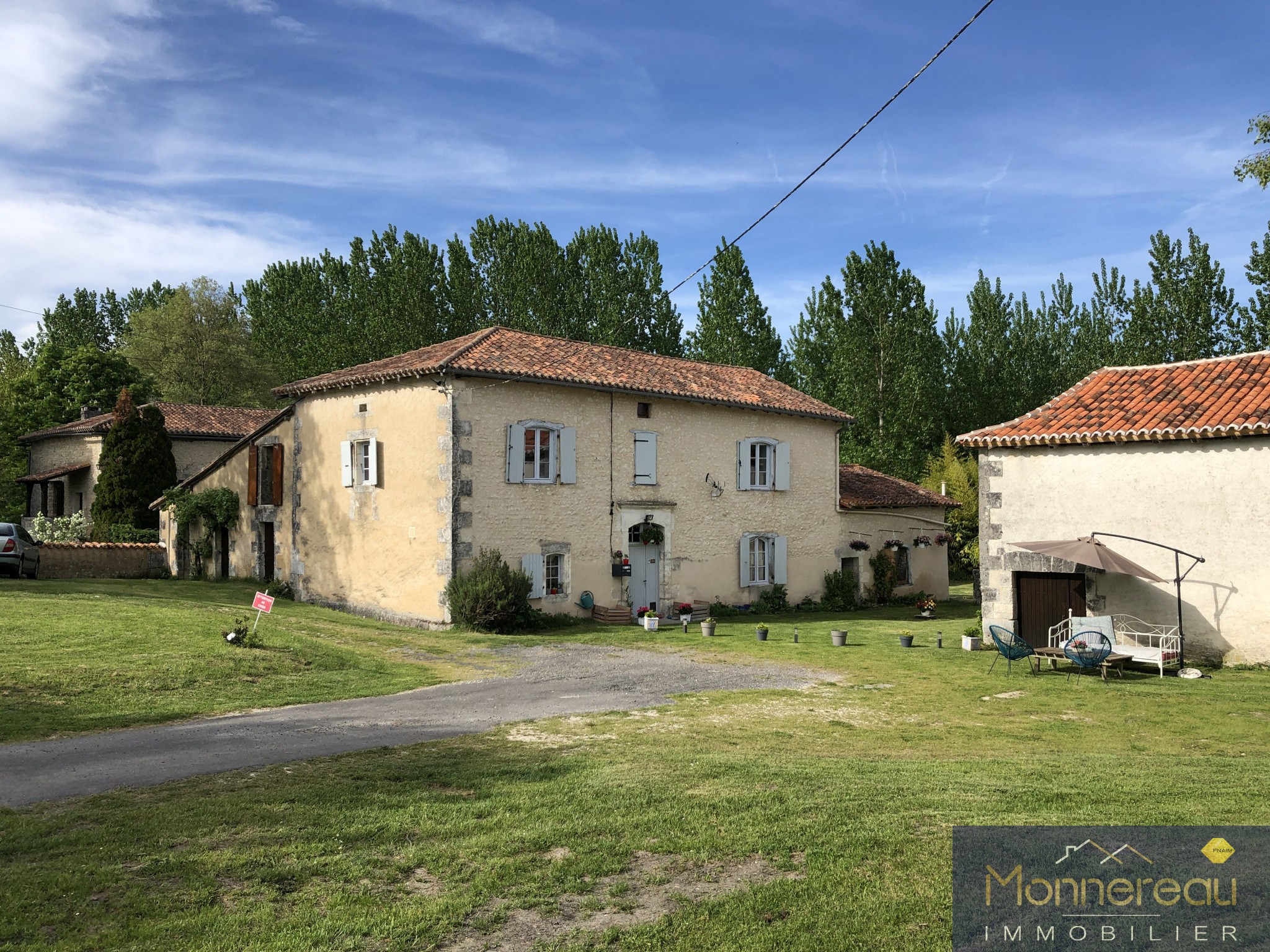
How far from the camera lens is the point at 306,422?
23.0m

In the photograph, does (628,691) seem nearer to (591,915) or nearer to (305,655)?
(305,655)

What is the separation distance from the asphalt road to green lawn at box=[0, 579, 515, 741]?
646mm

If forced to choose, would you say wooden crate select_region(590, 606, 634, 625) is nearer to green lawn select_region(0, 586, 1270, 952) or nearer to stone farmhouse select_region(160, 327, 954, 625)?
stone farmhouse select_region(160, 327, 954, 625)

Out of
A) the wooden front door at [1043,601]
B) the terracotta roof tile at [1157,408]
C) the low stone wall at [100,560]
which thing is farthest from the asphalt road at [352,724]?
the low stone wall at [100,560]

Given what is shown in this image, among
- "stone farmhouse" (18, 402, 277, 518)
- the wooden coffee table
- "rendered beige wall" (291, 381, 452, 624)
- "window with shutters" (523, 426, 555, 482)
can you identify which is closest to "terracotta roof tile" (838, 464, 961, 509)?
"window with shutters" (523, 426, 555, 482)

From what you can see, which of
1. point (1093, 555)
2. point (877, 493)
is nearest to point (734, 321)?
point (877, 493)

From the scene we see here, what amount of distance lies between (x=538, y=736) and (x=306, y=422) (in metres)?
16.3

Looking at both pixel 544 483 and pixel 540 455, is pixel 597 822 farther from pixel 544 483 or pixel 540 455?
pixel 540 455

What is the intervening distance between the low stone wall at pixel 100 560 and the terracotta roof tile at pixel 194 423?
7.93 meters

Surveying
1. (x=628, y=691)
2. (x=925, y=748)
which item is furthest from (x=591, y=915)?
(x=628, y=691)

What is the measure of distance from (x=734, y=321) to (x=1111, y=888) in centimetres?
3467

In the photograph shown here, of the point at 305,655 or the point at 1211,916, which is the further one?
the point at 305,655

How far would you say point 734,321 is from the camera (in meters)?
38.2

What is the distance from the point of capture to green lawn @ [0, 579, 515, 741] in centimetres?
989
